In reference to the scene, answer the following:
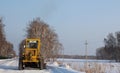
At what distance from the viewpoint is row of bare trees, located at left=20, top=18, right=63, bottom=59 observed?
82.4 m

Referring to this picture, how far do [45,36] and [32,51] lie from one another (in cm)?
4519

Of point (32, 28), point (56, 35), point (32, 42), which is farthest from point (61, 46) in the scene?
point (32, 42)

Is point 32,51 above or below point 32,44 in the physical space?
below

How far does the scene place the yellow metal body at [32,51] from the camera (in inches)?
1543

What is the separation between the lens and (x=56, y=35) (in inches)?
3487

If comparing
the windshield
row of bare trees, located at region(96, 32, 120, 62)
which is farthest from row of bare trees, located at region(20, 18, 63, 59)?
row of bare trees, located at region(96, 32, 120, 62)

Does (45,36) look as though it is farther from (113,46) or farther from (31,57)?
(113,46)

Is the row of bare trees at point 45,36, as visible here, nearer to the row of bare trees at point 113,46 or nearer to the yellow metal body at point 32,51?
the yellow metal body at point 32,51

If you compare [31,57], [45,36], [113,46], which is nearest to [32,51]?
[31,57]

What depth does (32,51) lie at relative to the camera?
40281 mm

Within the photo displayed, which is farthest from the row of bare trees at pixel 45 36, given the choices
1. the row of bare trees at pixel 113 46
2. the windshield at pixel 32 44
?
the row of bare trees at pixel 113 46

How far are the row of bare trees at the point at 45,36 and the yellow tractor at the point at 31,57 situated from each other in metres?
40.4

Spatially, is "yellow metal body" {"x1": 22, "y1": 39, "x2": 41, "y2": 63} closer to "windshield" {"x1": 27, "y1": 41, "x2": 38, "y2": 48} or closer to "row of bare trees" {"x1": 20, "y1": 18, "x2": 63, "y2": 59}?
"windshield" {"x1": 27, "y1": 41, "x2": 38, "y2": 48}

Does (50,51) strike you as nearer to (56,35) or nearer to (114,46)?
(56,35)
